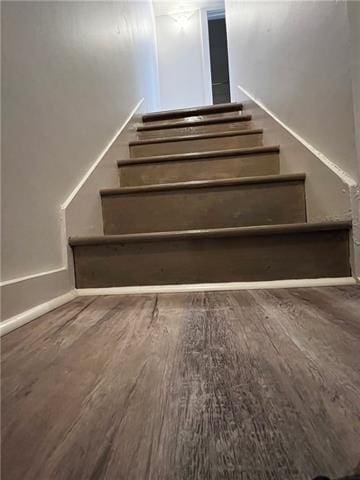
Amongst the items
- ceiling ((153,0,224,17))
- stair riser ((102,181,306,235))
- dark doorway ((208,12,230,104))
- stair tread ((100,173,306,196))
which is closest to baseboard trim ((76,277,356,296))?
stair riser ((102,181,306,235))

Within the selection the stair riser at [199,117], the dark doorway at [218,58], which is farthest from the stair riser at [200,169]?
the dark doorway at [218,58]

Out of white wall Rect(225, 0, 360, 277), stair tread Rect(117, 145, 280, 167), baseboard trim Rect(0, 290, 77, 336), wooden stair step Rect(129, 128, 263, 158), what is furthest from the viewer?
wooden stair step Rect(129, 128, 263, 158)

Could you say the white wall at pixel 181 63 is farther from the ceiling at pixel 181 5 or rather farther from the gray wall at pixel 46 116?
the gray wall at pixel 46 116

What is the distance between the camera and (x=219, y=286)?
1.01 meters

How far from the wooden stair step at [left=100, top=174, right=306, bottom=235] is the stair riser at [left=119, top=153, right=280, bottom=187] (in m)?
0.30

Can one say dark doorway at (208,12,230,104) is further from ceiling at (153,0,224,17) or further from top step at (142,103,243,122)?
top step at (142,103,243,122)

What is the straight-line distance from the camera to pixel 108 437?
1.12 feet

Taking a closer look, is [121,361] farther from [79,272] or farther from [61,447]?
[79,272]

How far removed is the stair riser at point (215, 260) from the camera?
3.24 ft

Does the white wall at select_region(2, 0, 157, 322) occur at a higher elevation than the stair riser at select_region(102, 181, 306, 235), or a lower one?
higher

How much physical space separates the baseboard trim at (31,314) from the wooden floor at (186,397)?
2cm

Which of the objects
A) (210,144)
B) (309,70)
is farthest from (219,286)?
(210,144)

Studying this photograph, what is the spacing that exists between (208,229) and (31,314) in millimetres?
651

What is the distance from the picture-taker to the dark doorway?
4234mm
